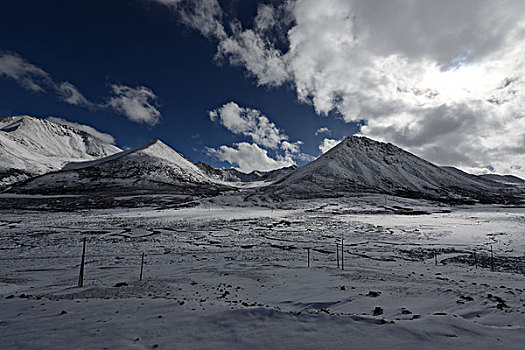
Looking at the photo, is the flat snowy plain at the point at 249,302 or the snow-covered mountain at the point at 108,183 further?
the snow-covered mountain at the point at 108,183

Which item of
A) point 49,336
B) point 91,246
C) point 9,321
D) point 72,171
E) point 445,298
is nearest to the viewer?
point 49,336

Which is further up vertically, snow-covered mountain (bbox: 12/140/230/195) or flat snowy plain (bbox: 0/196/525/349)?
snow-covered mountain (bbox: 12/140/230/195)

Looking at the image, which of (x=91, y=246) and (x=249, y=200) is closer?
(x=91, y=246)

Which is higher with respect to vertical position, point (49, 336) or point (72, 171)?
point (72, 171)

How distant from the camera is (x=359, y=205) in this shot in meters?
104

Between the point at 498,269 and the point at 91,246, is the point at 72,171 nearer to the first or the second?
the point at 91,246

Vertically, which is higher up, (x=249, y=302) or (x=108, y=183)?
(x=108, y=183)

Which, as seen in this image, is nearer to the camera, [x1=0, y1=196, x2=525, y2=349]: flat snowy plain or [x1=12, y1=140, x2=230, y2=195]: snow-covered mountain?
[x1=0, y1=196, x2=525, y2=349]: flat snowy plain

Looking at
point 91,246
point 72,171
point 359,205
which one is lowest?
point 91,246

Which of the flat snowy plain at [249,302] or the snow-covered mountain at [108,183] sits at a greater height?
the snow-covered mountain at [108,183]

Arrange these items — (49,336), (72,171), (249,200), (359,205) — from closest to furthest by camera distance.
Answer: (49,336), (359,205), (249,200), (72,171)

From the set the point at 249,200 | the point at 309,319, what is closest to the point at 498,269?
the point at 309,319

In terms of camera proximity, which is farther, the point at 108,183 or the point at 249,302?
the point at 108,183

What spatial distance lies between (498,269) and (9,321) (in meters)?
29.8
